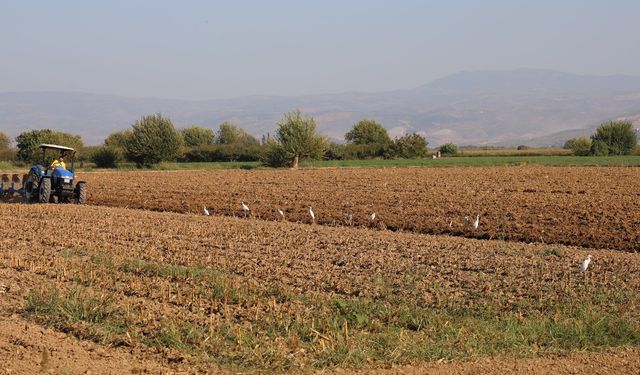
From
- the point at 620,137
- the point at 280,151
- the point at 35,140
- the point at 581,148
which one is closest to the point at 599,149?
the point at 581,148

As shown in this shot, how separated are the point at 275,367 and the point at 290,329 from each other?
1298 millimetres

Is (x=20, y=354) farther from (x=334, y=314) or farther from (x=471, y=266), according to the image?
(x=471, y=266)

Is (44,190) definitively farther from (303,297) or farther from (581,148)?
(581,148)

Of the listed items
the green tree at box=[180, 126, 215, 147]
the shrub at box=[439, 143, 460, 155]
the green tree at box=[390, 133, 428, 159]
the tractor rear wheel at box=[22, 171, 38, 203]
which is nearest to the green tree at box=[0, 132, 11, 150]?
the green tree at box=[180, 126, 215, 147]

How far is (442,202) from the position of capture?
26672mm

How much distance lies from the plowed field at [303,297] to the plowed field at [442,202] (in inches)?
102

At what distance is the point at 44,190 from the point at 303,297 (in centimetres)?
1723

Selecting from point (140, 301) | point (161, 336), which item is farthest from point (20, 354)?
point (140, 301)

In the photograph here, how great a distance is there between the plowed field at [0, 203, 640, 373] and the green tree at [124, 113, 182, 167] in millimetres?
45787

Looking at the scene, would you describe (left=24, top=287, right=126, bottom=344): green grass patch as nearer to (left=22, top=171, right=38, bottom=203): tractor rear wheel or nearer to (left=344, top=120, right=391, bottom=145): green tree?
(left=22, top=171, right=38, bottom=203): tractor rear wheel

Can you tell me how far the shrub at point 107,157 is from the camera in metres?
67.6

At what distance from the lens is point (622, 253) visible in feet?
55.5

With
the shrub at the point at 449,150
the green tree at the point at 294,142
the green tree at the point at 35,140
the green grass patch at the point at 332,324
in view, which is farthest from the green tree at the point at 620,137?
the green grass patch at the point at 332,324

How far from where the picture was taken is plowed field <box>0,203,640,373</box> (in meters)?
8.48
